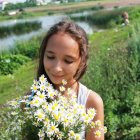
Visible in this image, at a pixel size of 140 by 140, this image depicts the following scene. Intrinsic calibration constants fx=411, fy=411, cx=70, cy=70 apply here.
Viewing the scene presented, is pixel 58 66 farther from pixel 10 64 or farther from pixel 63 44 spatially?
pixel 10 64

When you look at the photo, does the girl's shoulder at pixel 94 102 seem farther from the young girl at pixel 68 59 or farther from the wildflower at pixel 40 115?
the wildflower at pixel 40 115

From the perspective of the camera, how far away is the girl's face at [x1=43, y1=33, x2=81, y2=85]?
1926 millimetres

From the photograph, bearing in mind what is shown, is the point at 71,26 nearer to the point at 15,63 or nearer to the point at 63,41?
the point at 63,41

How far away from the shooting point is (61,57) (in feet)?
6.32

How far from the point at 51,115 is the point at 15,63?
1300 cm

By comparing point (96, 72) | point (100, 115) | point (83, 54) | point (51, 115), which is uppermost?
point (83, 54)

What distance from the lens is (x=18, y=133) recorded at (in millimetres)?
1822

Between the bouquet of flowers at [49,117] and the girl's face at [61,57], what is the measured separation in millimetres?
137

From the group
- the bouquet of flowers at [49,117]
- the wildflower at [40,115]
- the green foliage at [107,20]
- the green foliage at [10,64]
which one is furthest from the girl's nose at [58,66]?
the green foliage at [107,20]

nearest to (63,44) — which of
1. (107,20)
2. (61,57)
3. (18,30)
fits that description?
(61,57)

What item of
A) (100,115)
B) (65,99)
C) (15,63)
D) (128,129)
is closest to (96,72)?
(128,129)

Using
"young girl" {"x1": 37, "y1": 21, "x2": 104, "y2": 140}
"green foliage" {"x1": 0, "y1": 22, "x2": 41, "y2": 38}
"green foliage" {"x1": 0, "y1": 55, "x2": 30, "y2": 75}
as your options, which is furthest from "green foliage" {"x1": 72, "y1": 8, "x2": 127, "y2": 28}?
"young girl" {"x1": 37, "y1": 21, "x2": 104, "y2": 140}

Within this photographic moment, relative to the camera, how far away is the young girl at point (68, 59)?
1.94 m

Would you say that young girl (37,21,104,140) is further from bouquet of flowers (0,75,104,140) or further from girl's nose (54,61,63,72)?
bouquet of flowers (0,75,104,140)
